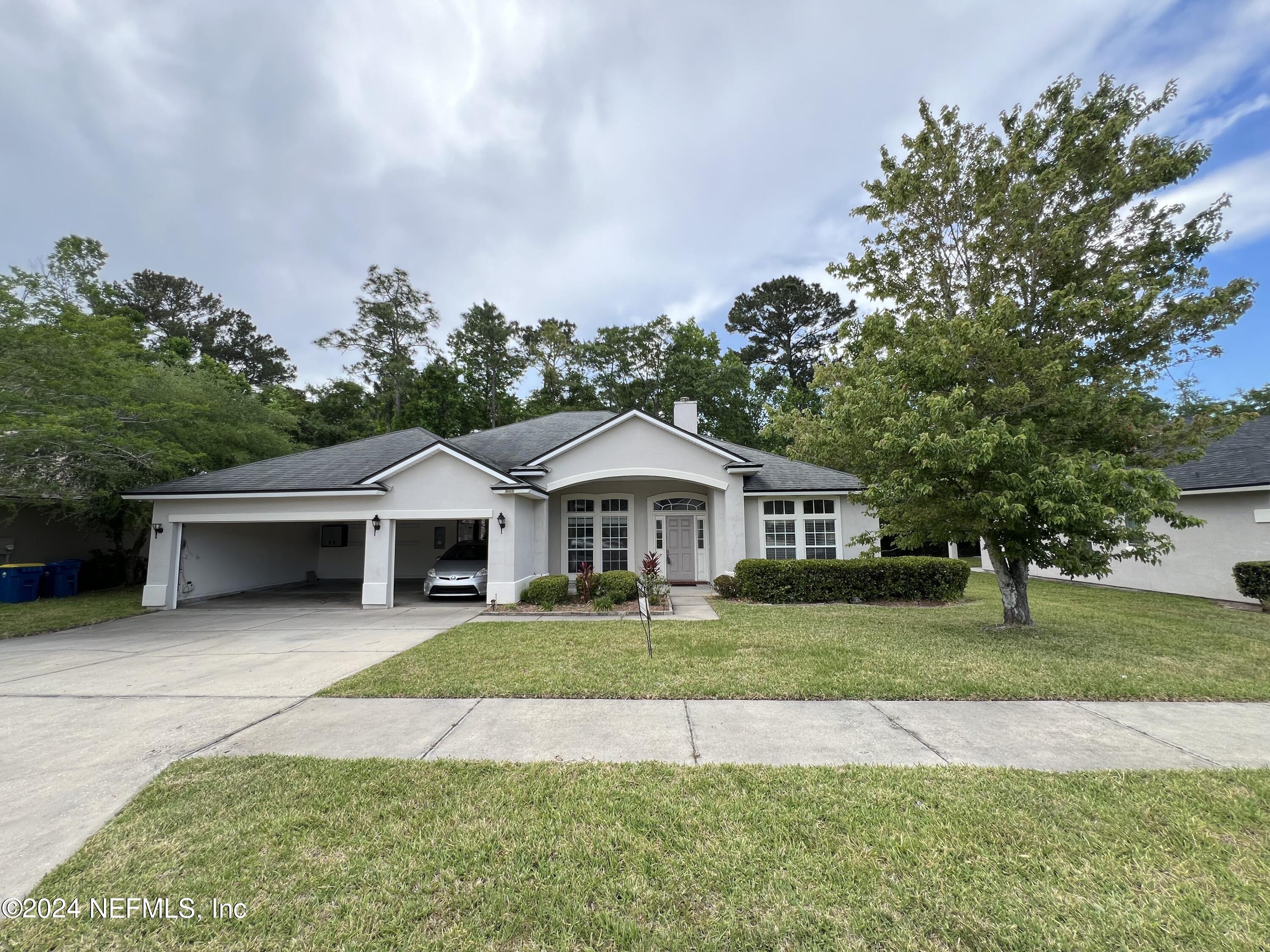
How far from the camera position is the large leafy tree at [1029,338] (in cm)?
749

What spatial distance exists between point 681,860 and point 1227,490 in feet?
55.1

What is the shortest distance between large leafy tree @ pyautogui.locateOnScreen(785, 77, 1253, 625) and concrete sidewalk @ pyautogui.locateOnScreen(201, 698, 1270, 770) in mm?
3024

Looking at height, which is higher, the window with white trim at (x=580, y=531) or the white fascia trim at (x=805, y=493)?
the white fascia trim at (x=805, y=493)

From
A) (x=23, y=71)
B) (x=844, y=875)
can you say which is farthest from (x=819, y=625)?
(x=23, y=71)

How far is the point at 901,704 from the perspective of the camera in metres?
5.13

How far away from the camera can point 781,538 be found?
13867 millimetres

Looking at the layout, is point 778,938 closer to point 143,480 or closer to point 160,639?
point 160,639

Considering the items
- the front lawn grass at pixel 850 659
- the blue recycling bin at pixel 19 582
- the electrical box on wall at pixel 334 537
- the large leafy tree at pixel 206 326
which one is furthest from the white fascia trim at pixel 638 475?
the large leafy tree at pixel 206 326

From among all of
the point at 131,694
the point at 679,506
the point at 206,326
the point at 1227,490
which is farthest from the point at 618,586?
the point at 206,326

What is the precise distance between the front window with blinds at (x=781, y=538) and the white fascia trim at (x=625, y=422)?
2051 mm

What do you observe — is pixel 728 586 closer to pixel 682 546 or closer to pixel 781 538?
pixel 781 538

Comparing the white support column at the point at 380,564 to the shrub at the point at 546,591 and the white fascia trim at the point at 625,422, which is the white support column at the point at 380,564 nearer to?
the shrub at the point at 546,591

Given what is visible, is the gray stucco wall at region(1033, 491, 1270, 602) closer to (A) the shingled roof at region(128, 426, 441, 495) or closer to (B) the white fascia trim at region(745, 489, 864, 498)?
(B) the white fascia trim at region(745, 489, 864, 498)

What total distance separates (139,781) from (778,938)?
459cm
